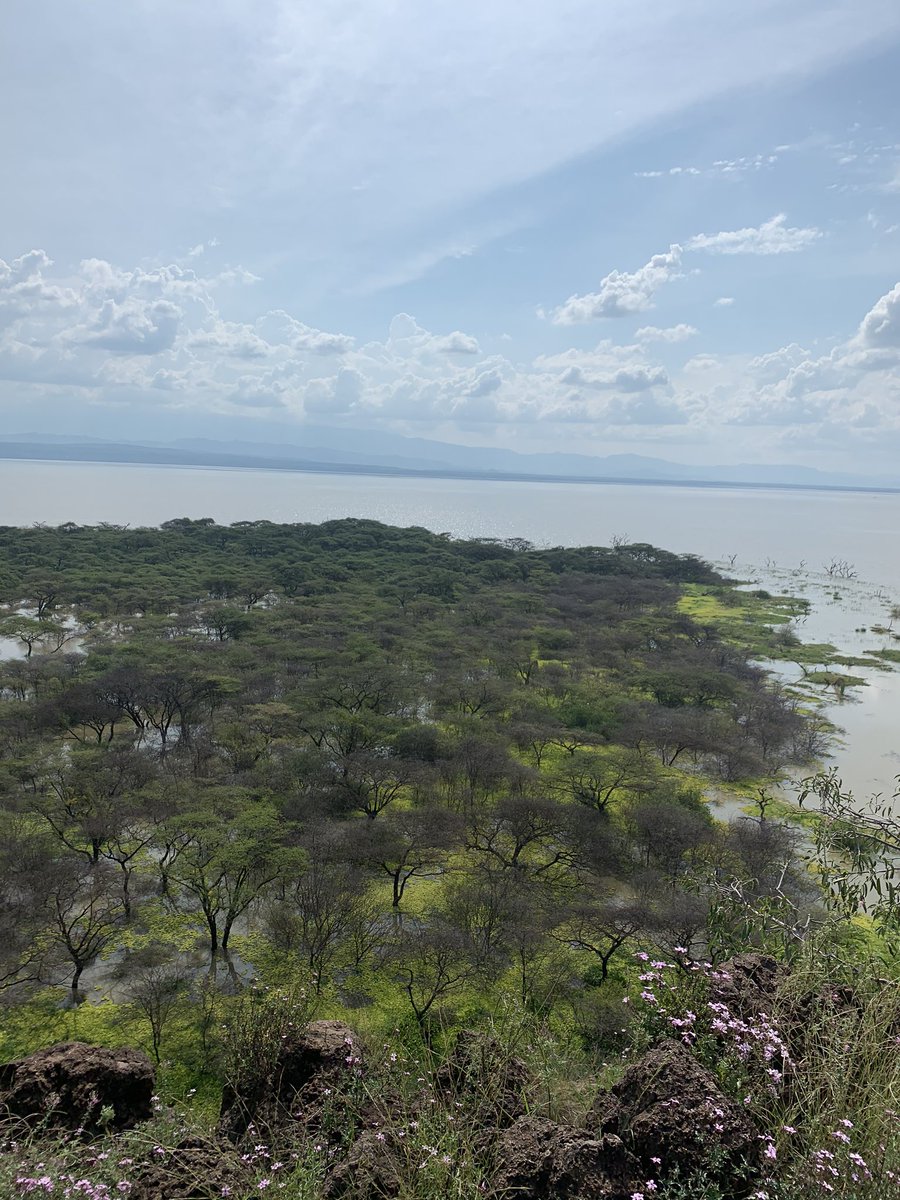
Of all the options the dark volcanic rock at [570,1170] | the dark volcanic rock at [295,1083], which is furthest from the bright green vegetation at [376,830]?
the dark volcanic rock at [295,1083]

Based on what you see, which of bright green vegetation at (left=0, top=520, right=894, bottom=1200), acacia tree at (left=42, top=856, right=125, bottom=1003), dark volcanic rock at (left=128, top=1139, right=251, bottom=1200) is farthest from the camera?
acacia tree at (left=42, top=856, right=125, bottom=1003)

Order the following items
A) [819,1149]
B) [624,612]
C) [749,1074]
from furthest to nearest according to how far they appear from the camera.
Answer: [624,612]
[749,1074]
[819,1149]

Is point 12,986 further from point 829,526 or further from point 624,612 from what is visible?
point 829,526

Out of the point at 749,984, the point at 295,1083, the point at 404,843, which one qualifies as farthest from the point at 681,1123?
the point at 404,843

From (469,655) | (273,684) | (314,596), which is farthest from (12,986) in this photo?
(314,596)

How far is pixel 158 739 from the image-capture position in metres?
28.6

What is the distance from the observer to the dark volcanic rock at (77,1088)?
20.5 feet

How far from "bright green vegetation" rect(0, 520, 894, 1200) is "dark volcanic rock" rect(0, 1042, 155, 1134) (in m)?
0.72

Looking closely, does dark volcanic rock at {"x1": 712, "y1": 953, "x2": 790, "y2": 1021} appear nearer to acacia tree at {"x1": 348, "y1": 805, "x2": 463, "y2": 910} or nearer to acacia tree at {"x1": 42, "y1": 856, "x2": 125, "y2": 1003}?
acacia tree at {"x1": 348, "y1": 805, "x2": 463, "y2": 910}

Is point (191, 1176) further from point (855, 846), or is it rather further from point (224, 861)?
point (224, 861)

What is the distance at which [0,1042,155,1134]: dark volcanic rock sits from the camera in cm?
624

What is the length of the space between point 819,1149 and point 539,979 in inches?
445

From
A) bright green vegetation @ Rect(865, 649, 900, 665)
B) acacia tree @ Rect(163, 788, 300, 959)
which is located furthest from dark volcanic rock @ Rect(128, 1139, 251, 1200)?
bright green vegetation @ Rect(865, 649, 900, 665)

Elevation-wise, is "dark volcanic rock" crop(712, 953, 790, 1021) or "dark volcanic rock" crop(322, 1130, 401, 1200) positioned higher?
"dark volcanic rock" crop(712, 953, 790, 1021)
